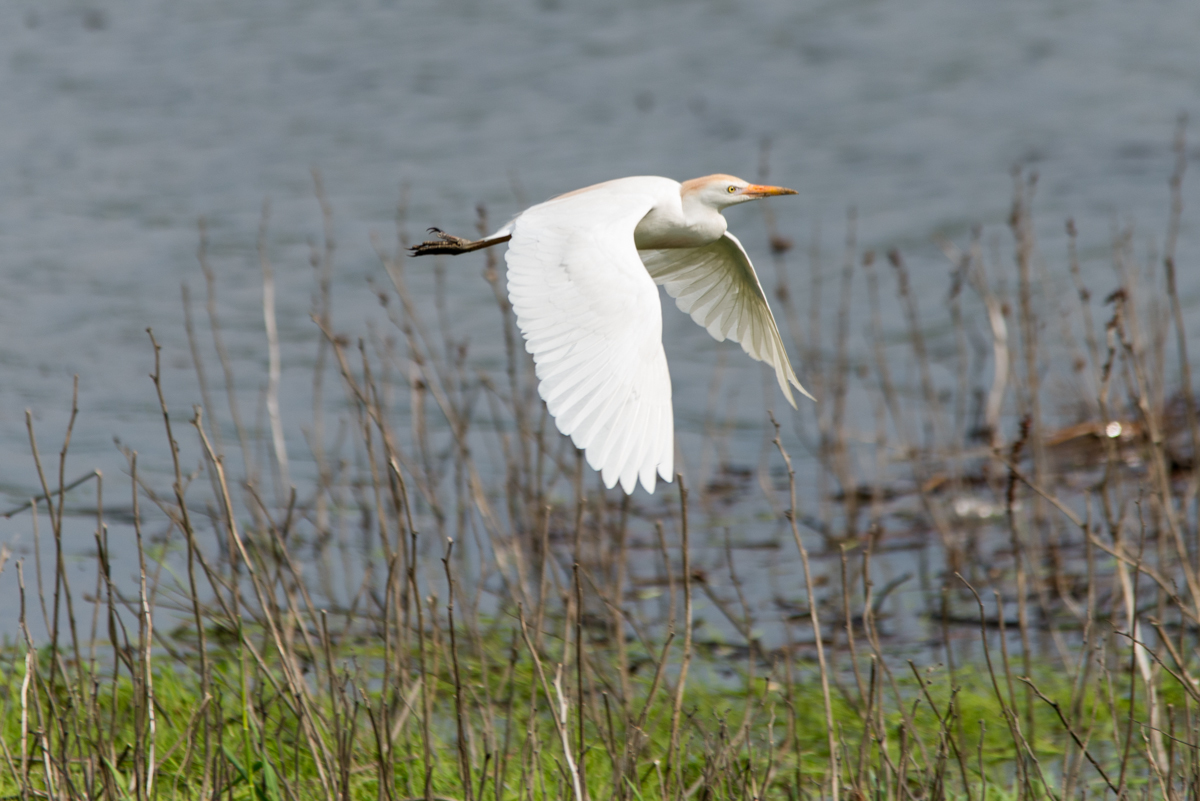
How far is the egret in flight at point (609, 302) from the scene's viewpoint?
2.28 metres

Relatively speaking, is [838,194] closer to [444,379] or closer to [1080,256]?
[1080,256]

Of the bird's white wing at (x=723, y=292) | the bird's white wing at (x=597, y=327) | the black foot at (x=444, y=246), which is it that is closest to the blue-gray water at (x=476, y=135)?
the bird's white wing at (x=723, y=292)

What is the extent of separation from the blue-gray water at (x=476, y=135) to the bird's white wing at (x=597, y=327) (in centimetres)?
454

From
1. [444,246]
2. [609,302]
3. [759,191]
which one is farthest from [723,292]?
[609,302]

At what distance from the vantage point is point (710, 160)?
10.6m

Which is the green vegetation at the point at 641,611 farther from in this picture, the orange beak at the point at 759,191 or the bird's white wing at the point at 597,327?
Result: the orange beak at the point at 759,191

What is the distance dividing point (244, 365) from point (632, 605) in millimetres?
3660

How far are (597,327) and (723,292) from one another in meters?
0.86

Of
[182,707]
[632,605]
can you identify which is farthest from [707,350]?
[182,707]

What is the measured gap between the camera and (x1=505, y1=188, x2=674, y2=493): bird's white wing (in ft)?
7.43

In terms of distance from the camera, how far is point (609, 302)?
252 cm

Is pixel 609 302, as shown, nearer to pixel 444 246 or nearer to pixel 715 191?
pixel 715 191

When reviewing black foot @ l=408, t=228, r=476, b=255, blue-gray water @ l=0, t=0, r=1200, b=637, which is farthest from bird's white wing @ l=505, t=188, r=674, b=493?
blue-gray water @ l=0, t=0, r=1200, b=637

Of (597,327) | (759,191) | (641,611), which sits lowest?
(641,611)
